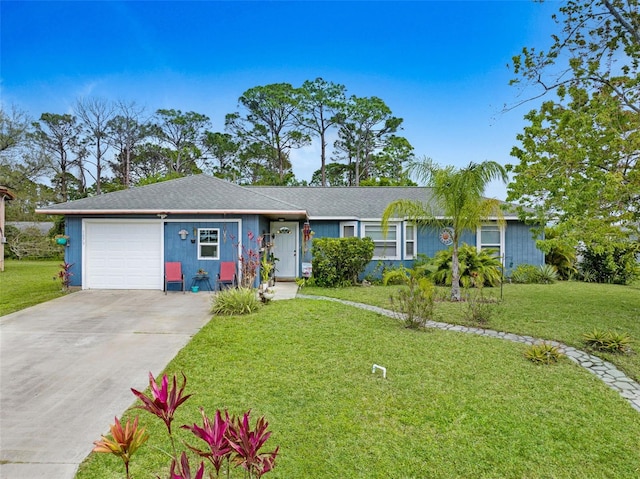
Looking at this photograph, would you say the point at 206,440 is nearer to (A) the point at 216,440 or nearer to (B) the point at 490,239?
(A) the point at 216,440

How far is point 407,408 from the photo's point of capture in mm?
A: 3600

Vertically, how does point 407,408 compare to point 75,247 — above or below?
below

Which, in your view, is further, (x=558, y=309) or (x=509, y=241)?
(x=509, y=241)

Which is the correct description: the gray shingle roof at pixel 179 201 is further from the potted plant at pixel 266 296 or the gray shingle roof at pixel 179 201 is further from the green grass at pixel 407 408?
the green grass at pixel 407 408

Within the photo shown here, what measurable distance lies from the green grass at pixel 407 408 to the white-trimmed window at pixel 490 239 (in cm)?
834

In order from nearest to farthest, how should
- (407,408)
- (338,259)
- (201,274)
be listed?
(407,408) < (201,274) < (338,259)

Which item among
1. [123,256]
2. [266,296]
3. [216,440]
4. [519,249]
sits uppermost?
[519,249]

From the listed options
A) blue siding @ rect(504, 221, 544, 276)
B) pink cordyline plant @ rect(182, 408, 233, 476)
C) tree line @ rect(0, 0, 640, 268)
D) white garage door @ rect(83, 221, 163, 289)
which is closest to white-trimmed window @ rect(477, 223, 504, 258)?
blue siding @ rect(504, 221, 544, 276)

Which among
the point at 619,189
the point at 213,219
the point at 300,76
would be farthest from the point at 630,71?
the point at 300,76

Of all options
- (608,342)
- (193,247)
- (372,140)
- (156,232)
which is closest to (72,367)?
(193,247)

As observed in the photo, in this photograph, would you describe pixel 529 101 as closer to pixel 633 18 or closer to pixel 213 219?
pixel 633 18

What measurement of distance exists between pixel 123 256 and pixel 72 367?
262 inches

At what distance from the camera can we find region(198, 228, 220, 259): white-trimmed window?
10.6 m

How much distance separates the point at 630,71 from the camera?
755 centimetres
